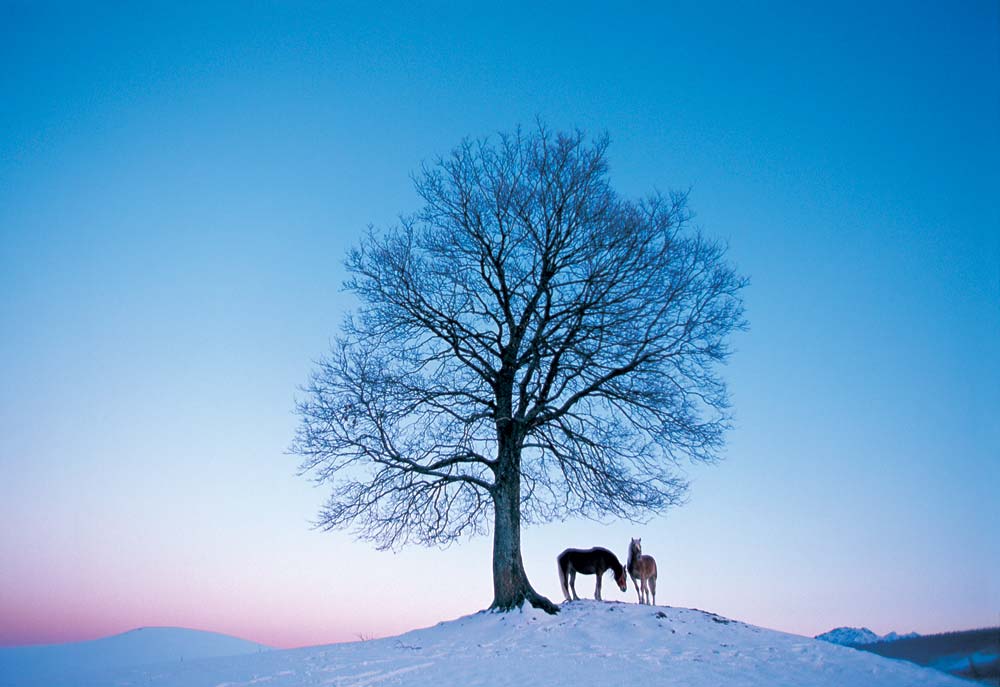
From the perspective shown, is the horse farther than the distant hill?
Yes

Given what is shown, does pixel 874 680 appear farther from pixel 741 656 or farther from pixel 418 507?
pixel 418 507

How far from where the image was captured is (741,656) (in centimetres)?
1043

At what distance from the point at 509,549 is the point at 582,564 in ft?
5.98

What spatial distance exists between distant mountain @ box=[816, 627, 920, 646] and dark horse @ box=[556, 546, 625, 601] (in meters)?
4.05

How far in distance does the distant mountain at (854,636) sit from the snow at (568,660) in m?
1.13

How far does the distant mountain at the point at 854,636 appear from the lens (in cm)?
1235

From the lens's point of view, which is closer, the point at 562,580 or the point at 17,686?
the point at 17,686

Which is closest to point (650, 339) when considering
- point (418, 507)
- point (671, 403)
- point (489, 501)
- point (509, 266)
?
point (671, 403)

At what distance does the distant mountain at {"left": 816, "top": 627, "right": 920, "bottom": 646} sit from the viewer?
12.4 metres

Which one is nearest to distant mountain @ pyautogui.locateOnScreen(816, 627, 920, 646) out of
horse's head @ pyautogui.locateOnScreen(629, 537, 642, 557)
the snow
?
the snow

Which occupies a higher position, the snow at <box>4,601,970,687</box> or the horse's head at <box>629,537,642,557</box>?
the horse's head at <box>629,537,642,557</box>

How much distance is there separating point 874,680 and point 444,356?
30.2 feet

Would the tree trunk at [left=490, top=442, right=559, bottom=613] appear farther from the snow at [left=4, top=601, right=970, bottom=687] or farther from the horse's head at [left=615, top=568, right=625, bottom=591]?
the horse's head at [left=615, top=568, right=625, bottom=591]

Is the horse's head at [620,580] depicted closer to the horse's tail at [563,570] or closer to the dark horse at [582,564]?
the dark horse at [582,564]
